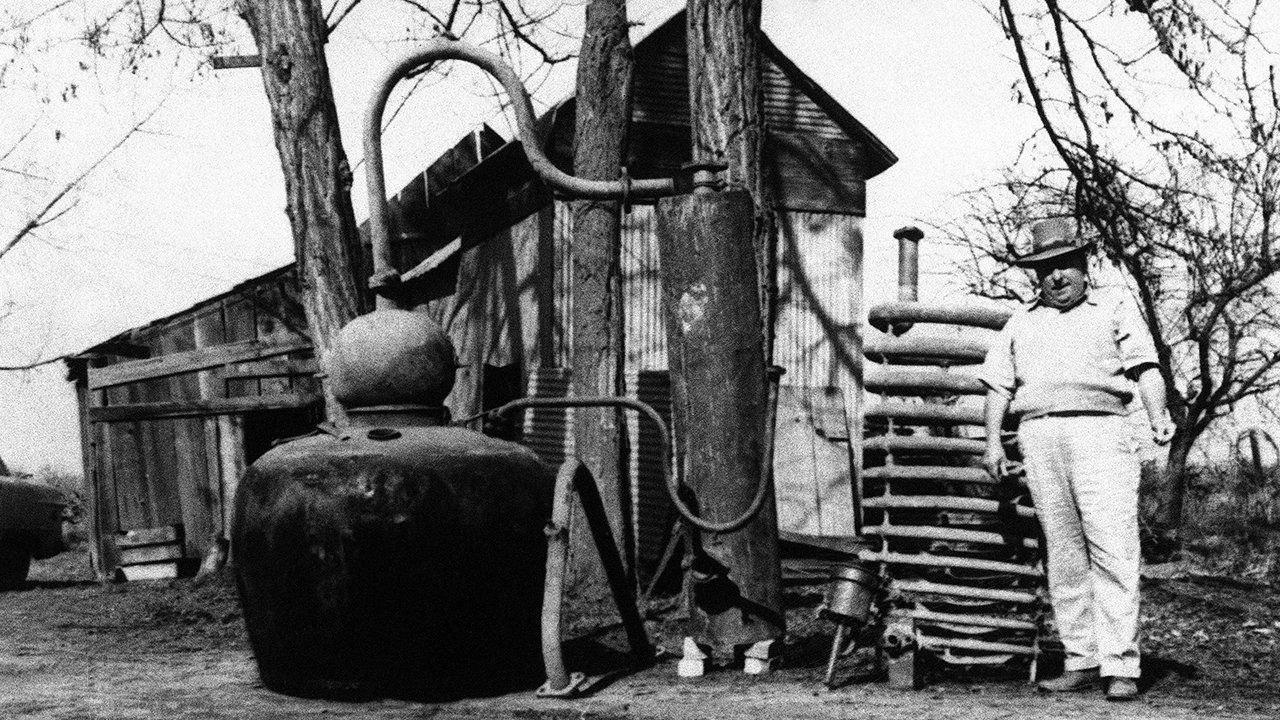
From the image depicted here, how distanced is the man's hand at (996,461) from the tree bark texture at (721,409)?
1.06m

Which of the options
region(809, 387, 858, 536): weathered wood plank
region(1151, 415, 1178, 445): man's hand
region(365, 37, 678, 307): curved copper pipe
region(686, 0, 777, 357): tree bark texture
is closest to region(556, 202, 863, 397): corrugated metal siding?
region(809, 387, 858, 536): weathered wood plank

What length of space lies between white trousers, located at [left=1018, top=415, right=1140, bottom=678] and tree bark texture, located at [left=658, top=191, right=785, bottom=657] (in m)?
1.30

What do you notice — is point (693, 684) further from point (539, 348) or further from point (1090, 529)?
point (539, 348)

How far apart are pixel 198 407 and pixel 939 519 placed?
9.01m

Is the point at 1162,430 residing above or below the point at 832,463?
above

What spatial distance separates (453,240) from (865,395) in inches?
264

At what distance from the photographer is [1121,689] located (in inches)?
235

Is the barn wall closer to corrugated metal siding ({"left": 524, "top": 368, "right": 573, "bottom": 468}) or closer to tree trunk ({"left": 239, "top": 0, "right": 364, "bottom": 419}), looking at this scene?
corrugated metal siding ({"left": 524, "top": 368, "right": 573, "bottom": 468})

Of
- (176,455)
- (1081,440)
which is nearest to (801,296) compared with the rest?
(176,455)

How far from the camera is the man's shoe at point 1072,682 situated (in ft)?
20.4

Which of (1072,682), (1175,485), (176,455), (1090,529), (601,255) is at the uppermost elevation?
(601,255)

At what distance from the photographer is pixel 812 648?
759 centimetres

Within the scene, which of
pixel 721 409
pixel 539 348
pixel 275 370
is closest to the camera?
pixel 721 409

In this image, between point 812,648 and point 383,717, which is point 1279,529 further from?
point 383,717
